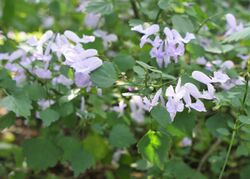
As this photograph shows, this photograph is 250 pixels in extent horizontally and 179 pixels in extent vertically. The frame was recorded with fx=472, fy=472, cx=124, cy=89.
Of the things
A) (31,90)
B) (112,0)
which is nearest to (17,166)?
(31,90)

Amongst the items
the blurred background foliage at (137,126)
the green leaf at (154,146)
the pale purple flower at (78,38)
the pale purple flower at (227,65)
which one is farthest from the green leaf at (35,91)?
the pale purple flower at (227,65)

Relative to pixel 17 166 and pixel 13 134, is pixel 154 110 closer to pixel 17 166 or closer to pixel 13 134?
pixel 17 166

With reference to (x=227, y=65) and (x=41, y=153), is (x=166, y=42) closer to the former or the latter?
(x=227, y=65)

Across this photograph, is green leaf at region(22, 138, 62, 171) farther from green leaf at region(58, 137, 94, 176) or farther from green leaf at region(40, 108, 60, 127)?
A: green leaf at region(40, 108, 60, 127)

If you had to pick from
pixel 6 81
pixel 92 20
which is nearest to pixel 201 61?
pixel 92 20

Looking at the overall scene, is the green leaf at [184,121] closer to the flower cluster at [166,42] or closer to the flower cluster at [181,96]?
the flower cluster at [181,96]

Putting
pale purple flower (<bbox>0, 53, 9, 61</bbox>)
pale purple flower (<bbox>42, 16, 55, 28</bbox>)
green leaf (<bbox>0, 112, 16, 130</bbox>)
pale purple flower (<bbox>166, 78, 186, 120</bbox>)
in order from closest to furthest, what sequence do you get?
pale purple flower (<bbox>166, 78, 186, 120</bbox>)
green leaf (<bbox>0, 112, 16, 130</bbox>)
pale purple flower (<bbox>0, 53, 9, 61</bbox>)
pale purple flower (<bbox>42, 16, 55, 28</bbox>)

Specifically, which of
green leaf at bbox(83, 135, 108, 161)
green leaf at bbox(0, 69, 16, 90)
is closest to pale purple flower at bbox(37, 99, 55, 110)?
green leaf at bbox(0, 69, 16, 90)
